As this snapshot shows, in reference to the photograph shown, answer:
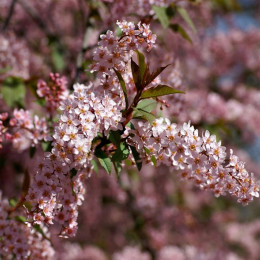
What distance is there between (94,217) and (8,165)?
2053mm

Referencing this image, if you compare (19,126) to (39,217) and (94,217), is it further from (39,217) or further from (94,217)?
(94,217)

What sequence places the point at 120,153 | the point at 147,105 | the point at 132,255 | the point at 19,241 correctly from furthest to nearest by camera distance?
the point at 132,255 < the point at 19,241 < the point at 147,105 < the point at 120,153

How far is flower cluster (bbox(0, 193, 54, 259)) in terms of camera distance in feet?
7.48

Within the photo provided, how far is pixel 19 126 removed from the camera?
252 cm

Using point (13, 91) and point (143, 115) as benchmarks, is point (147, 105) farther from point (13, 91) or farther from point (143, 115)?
point (13, 91)

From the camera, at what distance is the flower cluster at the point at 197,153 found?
75.6 inches

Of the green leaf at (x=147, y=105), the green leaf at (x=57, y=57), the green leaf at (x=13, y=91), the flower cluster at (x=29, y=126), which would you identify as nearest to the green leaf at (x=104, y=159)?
the green leaf at (x=147, y=105)

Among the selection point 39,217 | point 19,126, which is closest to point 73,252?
point 19,126

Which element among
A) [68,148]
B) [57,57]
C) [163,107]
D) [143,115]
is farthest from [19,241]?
[57,57]

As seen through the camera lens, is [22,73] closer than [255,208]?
Yes

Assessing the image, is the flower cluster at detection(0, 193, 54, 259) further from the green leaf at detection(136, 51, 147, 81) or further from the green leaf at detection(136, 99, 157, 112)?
the green leaf at detection(136, 51, 147, 81)

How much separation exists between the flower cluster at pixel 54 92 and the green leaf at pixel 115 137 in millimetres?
702

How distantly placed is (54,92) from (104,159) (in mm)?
786

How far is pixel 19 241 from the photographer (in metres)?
2.33
